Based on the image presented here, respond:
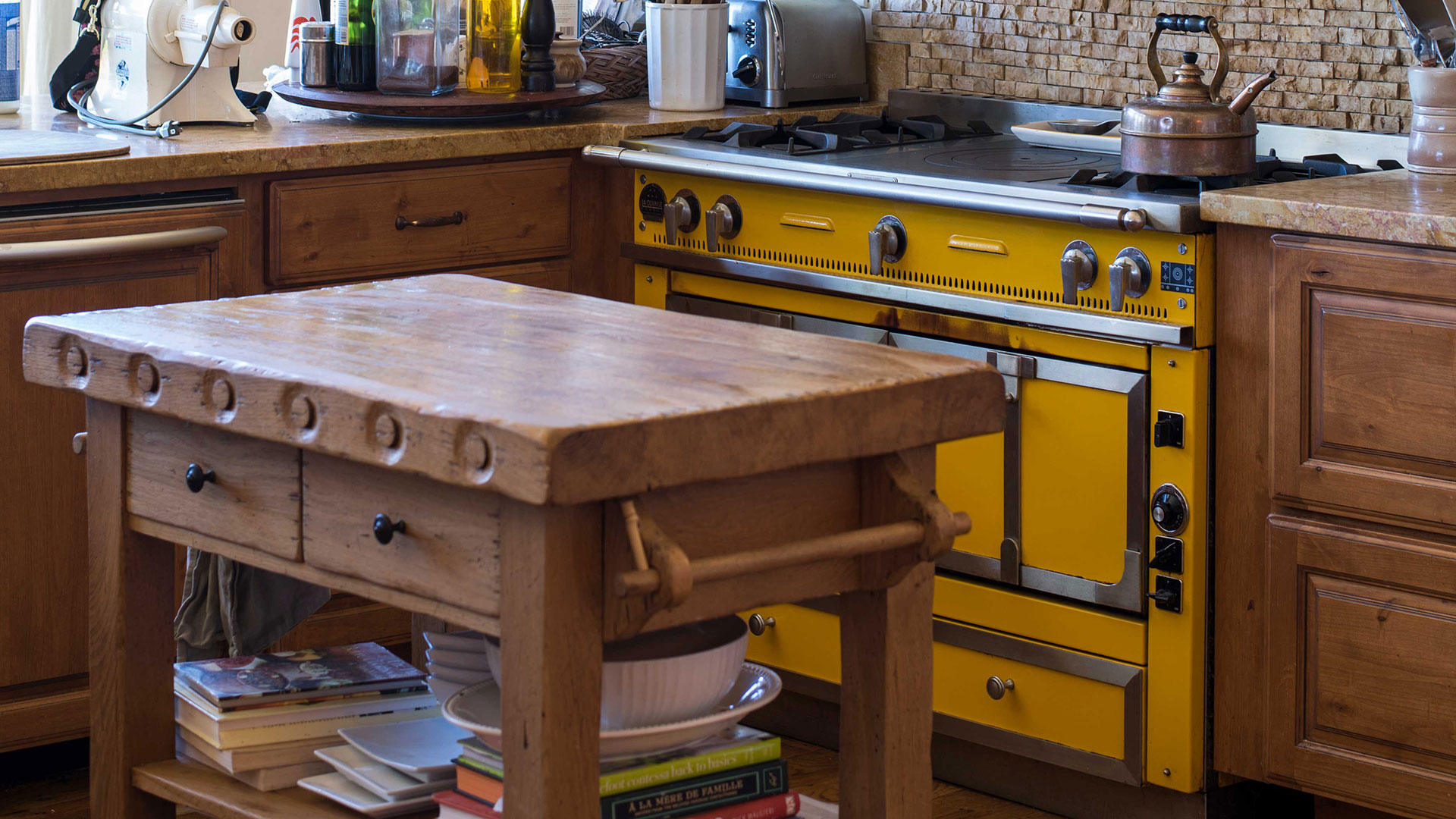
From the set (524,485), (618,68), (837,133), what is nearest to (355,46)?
(618,68)

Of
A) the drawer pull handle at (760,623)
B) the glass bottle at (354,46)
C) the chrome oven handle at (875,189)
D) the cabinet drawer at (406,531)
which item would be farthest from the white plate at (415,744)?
the glass bottle at (354,46)

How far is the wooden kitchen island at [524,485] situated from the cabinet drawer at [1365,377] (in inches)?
34.0

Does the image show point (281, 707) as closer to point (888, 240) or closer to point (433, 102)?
point (888, 240)

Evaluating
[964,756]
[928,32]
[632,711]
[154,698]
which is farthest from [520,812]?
[928,32]

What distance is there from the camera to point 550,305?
5.92 ft

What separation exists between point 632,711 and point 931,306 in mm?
1267

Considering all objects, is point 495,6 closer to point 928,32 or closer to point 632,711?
point 928,32

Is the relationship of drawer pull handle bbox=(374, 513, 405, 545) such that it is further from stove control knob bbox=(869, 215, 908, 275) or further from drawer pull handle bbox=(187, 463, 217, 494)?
stove control knob bbox=(869, 215, 908, 275)

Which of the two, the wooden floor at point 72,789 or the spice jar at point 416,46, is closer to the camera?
the wooden floor at point 72,789

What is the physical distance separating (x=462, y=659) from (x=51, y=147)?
1291 mm

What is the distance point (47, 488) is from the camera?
104 inches

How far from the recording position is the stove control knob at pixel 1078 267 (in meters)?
2.46

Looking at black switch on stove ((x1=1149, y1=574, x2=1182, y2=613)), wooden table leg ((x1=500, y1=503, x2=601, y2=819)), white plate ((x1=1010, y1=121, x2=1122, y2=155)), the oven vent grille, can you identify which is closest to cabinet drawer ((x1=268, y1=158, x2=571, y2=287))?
the oven vent grille

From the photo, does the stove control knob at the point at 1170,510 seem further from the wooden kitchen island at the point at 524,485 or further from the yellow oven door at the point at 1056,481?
the wooden kitchen island at the point at 524,485
